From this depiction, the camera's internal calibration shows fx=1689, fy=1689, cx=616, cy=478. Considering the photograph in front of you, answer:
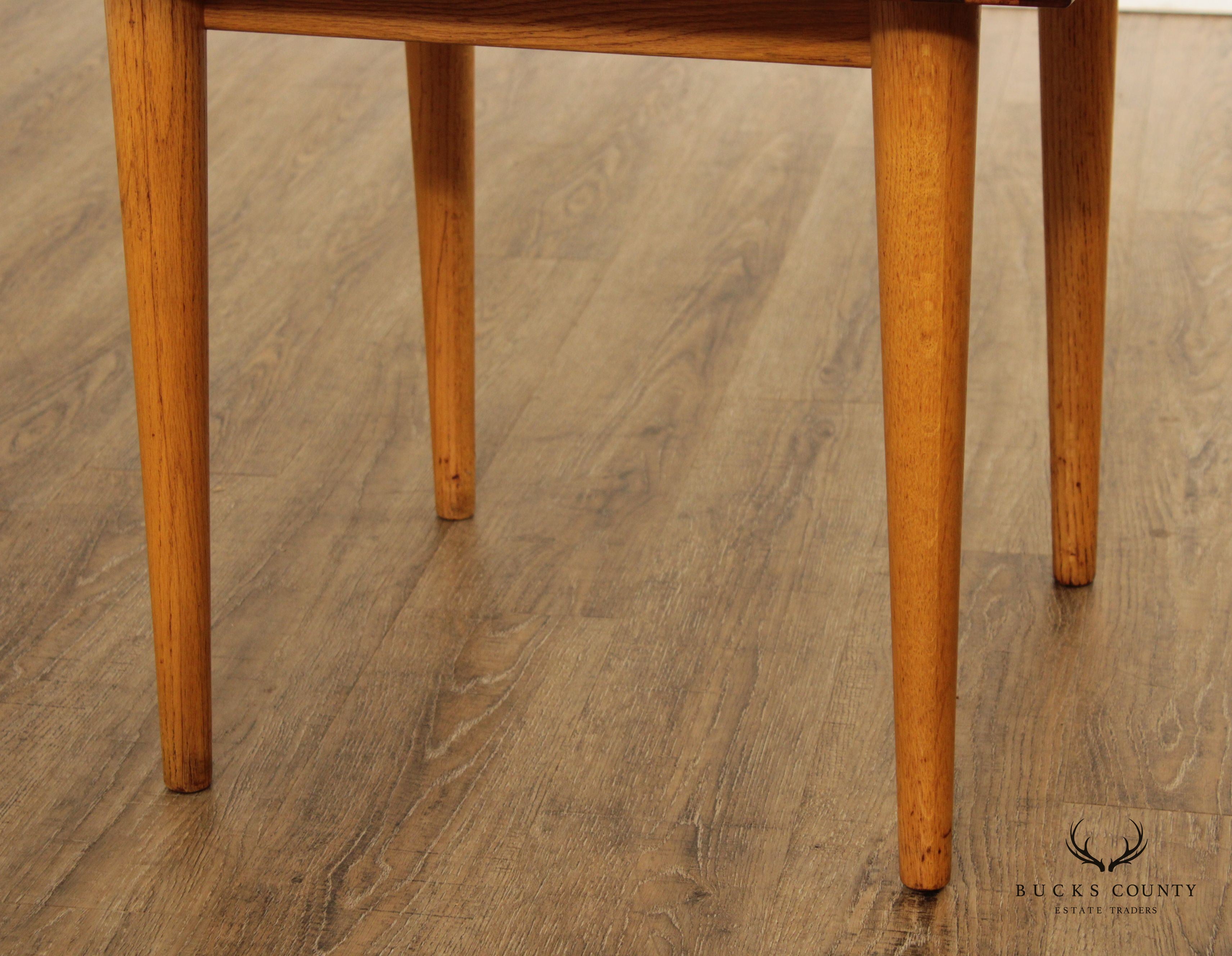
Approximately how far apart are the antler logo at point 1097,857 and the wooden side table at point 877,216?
79mm

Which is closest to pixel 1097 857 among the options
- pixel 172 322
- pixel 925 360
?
pixel 925 360

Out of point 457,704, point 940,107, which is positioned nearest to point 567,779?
point 457,704

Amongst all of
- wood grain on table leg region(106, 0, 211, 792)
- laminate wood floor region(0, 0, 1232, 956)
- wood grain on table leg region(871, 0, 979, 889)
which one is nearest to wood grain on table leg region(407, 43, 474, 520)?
laminate wood floor region(0, 0, 1232, 956)

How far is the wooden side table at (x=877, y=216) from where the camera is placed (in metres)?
0.73

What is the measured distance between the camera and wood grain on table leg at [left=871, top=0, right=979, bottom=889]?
72 centimetres

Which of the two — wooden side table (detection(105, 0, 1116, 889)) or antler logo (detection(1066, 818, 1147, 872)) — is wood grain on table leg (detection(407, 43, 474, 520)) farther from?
antler logo (detection(1066, 818, 1147, 872))

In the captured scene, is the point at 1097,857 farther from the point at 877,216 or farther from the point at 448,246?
the point at 448,246

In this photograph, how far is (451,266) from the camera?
3.84 feet

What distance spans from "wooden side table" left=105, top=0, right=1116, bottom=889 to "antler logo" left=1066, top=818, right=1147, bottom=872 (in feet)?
0.26

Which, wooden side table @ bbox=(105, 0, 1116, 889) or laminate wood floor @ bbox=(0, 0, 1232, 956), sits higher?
wooden side table @ bbox=(105, 0, 1116, 889)

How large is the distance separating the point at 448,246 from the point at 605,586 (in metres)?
0.26

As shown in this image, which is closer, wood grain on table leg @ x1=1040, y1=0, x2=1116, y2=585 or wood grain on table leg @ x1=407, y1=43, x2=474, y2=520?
wood grain on table leg @ x1=1040, y1=0, x2=1116, y2=585

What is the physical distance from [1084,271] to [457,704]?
1.53ft

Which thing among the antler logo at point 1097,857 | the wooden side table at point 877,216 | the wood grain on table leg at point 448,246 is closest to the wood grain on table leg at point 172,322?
the wooden side table at point 877,216
